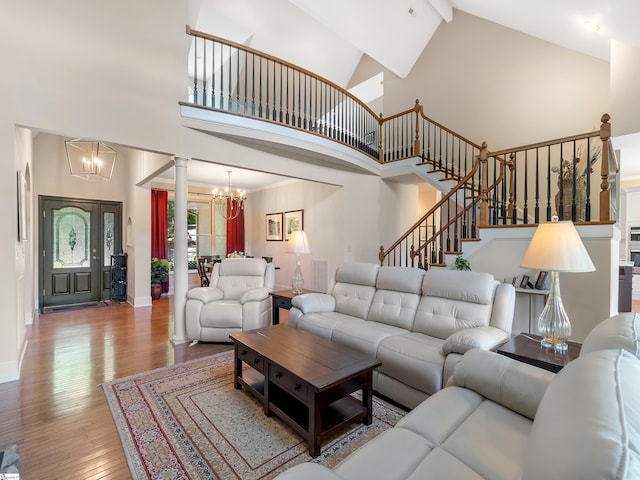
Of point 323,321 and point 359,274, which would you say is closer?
point 323,321

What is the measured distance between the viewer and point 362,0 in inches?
230

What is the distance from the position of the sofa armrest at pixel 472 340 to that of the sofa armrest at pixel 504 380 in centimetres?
30

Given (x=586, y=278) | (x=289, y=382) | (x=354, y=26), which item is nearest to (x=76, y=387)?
(x=289, y=382)

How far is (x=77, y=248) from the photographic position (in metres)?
6.00

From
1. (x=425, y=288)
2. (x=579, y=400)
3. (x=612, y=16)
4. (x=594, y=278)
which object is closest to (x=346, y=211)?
(x=425, y=288)

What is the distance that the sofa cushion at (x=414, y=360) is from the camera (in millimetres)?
2117

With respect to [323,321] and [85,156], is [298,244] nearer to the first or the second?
[323,321]

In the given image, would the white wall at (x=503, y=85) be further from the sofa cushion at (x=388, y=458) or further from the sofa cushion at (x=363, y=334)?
the sofa cushion at (x=388, y=458)

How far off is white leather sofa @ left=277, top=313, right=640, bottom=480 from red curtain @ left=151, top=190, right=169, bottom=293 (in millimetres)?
7079

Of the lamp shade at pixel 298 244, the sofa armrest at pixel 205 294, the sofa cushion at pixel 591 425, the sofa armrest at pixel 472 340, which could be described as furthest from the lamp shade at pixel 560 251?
the sofa armrest at pixel 205 294

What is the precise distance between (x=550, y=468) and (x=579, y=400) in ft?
0.73

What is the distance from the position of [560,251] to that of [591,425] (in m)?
1.59

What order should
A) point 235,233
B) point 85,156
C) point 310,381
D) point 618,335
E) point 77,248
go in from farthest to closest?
point 235,233
point 77,248
point 85,156
point 310,381
point 618,335

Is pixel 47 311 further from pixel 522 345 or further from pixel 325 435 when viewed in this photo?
pixel 522 345
